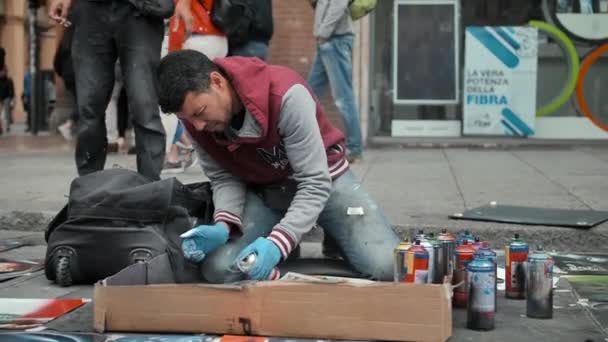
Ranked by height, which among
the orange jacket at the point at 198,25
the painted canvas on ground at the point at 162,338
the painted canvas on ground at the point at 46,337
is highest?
the orange jacket at the point at 198,25

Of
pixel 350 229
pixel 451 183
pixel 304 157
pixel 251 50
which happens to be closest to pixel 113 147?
pixel 251 50

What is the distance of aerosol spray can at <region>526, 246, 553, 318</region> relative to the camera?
3959mm

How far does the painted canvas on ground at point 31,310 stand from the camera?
3.94 metres

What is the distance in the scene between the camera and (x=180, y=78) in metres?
3.85

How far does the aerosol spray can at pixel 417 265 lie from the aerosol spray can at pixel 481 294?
0.64 feet

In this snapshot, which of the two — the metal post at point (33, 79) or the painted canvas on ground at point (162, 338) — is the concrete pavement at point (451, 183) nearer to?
the painted canvas on ground at point (162, 338)

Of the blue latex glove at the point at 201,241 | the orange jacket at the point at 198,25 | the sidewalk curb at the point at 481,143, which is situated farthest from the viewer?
the sidewalk curb at the point at 481,143

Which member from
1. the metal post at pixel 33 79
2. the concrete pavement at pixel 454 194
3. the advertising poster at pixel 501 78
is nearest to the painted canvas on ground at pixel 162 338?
the concrete pavement at pixel 454 194

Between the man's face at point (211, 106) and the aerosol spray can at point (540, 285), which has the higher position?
the man's face at point (211, 106)

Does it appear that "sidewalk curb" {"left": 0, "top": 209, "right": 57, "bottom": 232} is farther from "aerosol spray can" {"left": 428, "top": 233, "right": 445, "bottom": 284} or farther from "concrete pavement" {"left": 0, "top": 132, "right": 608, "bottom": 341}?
"aerosol spray can" {"left": 428, "top": 233, "right": 445, "bottom": 284}

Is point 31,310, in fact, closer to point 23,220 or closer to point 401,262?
point 401,262

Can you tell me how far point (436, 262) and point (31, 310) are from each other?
162cm

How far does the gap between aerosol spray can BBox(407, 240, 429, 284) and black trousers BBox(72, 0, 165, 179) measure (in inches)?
93.7

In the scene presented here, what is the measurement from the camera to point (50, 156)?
1053 centimetres
